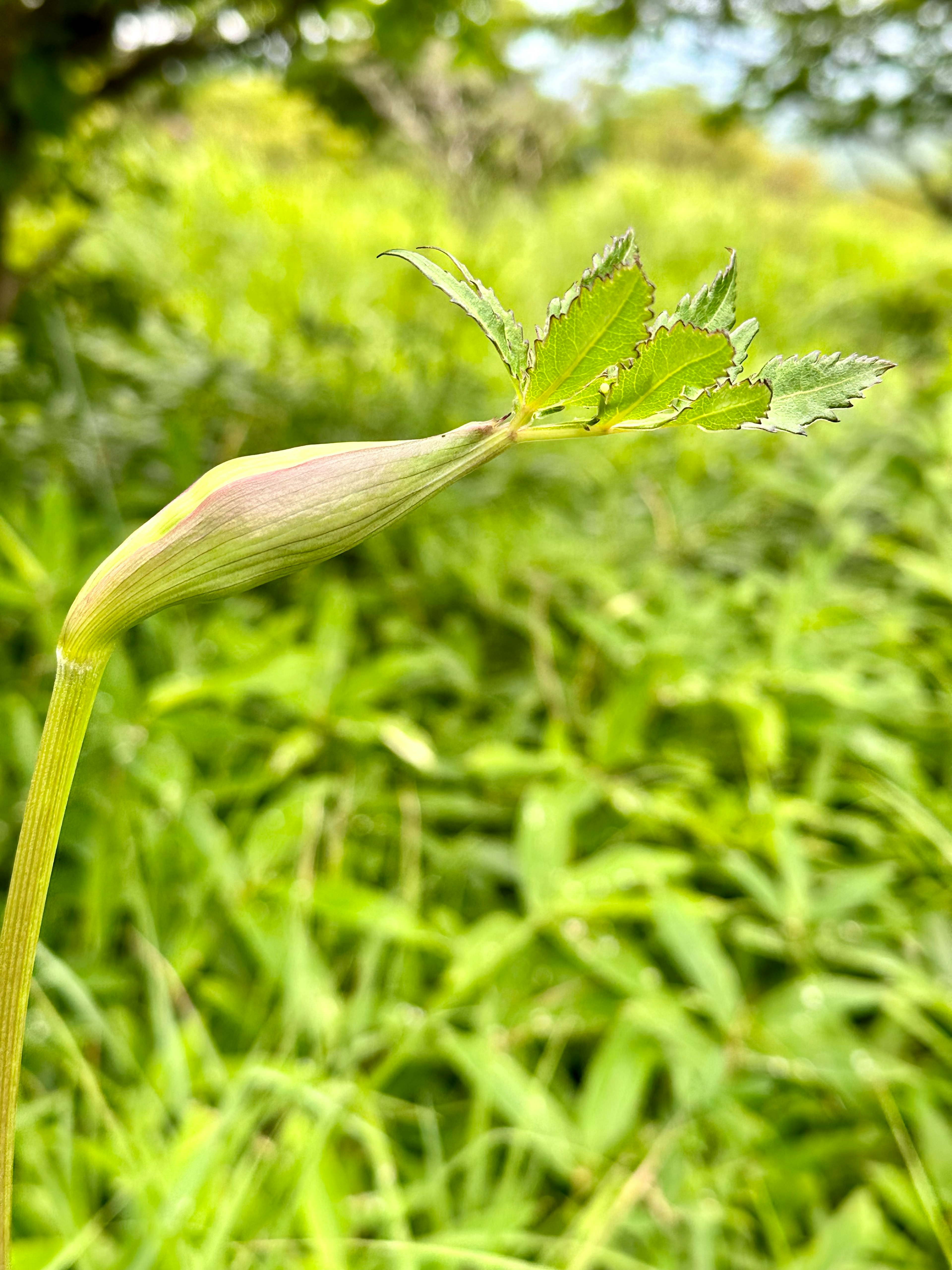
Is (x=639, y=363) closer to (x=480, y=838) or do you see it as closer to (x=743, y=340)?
(x=743, y=340)

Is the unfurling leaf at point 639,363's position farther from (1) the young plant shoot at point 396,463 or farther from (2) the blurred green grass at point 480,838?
(2) the blurred green grass at point 480,838

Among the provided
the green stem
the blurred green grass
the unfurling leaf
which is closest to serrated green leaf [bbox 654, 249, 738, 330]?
the unfurling leaf

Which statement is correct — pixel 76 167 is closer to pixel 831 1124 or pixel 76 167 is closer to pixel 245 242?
pixel 831 1124

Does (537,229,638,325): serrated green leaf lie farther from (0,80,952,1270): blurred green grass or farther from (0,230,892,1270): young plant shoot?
(0,80,952,1270): blurred green grass

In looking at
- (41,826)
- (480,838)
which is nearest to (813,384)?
(41,826)

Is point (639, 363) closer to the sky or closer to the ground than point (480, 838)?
closer to the sky

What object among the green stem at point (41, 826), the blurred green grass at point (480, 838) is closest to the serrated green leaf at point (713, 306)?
the green stem at point (41, 826)

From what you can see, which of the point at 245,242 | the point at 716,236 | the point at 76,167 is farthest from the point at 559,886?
the point at 716,236
